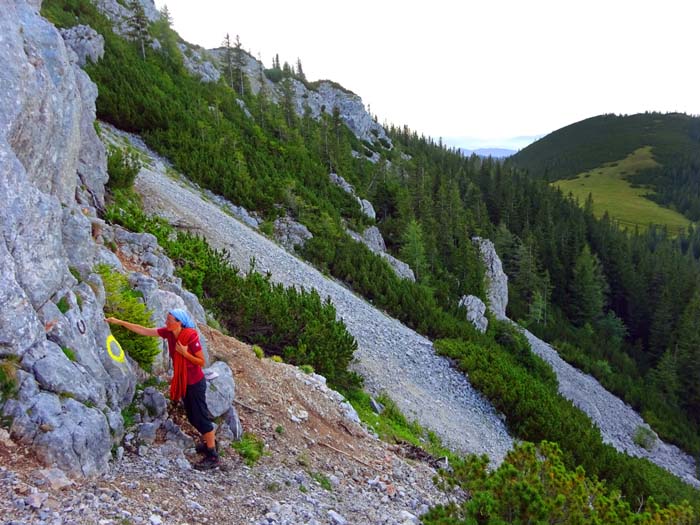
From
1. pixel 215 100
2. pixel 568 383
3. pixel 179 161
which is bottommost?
pixel 568 383

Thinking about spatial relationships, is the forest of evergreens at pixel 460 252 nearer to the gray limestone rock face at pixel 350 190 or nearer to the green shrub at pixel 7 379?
the gray limestone rock face at pixel 350 190

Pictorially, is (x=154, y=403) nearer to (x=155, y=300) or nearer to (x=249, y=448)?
(x=249, y=448)

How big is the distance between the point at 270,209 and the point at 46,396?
75.6ft

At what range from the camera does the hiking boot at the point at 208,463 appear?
218 inches

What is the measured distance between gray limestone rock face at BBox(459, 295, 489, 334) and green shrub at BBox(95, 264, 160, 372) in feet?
82.2

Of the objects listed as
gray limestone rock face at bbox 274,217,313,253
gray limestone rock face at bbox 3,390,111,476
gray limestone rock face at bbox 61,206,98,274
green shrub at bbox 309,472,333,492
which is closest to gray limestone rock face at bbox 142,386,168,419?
gray limestone rock face at bbox 3,390,111,476

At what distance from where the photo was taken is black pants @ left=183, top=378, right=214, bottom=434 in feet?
18.5

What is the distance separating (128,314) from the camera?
6.76m

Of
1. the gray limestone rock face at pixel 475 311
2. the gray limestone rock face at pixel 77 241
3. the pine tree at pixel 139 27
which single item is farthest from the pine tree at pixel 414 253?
the gray limestone rock face at pixel 77 241

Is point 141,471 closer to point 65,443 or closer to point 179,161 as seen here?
point 65,443

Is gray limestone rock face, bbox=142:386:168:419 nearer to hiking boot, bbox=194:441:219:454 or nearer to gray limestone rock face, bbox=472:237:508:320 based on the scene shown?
hiking boot, bbox=194:441:219:454

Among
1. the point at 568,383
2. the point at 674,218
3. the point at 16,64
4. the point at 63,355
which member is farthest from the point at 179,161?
the point at 674,218

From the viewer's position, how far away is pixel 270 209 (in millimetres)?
27188

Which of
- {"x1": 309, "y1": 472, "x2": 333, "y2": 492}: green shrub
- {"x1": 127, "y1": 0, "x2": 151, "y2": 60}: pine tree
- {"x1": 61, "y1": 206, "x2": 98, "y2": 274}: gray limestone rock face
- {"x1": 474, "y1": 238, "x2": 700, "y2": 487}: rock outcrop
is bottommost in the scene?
{"x1": 474, "y1": 238, "x2": 700, "y2": 487}: rock outcrop
